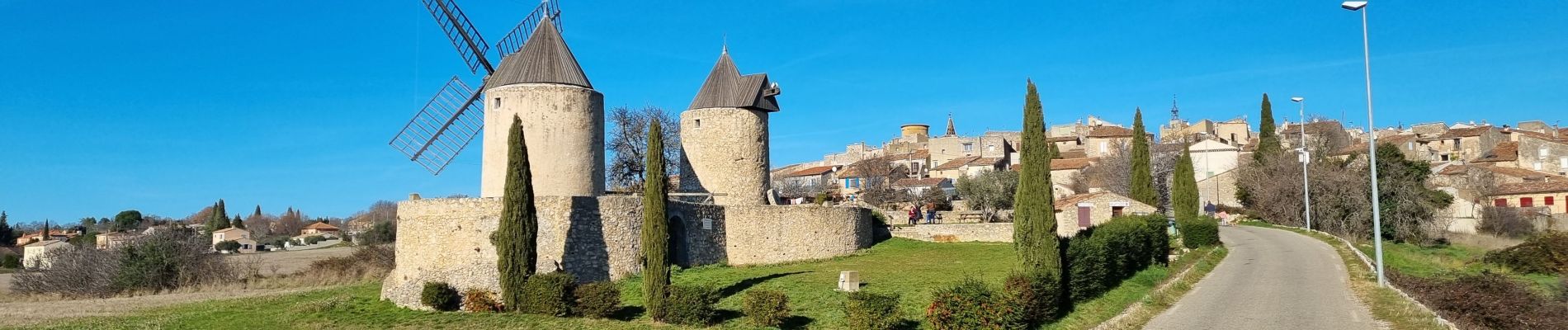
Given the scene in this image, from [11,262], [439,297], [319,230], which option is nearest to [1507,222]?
[439,297]

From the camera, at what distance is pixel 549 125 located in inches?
1051

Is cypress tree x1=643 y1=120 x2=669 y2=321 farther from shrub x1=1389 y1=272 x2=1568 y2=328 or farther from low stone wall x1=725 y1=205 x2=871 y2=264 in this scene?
shrub x1=1389 y1=272 x2=1568 y2=328

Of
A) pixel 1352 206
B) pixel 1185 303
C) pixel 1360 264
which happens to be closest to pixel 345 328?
pixel 1185 303

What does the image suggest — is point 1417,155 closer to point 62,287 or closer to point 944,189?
point 944,189

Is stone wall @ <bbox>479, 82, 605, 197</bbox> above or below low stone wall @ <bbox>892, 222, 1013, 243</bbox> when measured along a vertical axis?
A: above

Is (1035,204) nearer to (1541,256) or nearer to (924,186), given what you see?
(1541,256)

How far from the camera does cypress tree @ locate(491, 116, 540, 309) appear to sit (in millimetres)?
21859

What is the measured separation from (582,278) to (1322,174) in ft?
132

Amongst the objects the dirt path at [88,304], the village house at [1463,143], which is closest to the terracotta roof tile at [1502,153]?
the village house at [1463,143]

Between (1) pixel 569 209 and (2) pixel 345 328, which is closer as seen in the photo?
(2) pixel 345 328

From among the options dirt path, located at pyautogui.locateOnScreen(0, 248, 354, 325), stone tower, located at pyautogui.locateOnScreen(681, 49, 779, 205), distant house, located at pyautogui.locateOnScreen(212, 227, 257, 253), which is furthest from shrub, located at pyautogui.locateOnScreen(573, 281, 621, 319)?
distant house, located at pyautogui.locateOnScreen(212, 227, 257, 253)

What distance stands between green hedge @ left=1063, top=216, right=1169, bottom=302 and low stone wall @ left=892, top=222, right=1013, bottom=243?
7834mm

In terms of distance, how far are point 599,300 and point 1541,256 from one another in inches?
1206

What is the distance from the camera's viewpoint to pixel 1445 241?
4575cm
